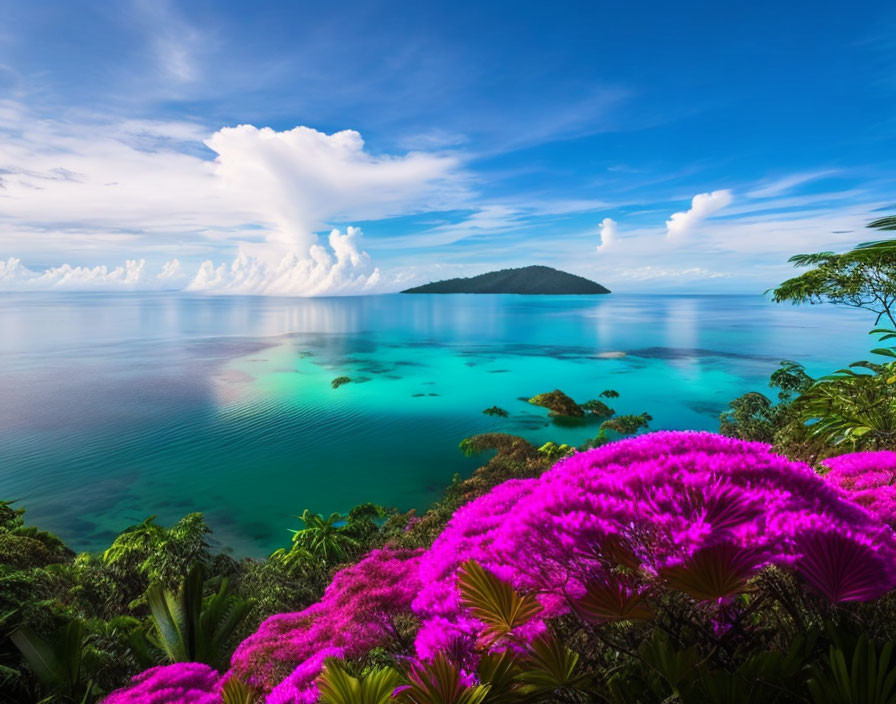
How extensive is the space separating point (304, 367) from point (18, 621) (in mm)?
51944

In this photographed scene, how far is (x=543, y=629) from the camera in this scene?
2.19 meters

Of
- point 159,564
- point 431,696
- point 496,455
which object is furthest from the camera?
point 496,455

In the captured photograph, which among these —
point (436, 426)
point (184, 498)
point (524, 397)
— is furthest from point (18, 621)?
point (524, 397)

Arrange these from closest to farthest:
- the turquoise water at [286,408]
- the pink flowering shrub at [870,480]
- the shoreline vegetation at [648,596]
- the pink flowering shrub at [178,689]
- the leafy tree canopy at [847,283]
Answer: the shoreline vegetation at [648,596]
the pink flowering shrub at [870,480]
the pink flowering shrub at [178,689]
the leafy tree canopy at [847,283]
the turquoise water at [286,408]

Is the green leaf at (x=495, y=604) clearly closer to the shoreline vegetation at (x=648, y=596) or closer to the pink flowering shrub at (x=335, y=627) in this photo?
the shoreline vegetation at (x=648, y=596)

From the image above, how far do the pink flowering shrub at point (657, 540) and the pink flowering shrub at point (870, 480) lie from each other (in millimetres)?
1638

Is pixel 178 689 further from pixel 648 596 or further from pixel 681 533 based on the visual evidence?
pixel 681 533

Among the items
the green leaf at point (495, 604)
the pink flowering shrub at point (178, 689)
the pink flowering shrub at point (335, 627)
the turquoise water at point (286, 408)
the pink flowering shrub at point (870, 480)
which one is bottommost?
the turquoise water at point (286, 408)

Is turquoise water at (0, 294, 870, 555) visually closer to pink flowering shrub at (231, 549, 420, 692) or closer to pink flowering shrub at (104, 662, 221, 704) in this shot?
pink flowering shrub at (104, 662, 221, 704)

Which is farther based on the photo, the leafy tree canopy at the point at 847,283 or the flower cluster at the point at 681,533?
the leafy tree canopy at the point at 847,283

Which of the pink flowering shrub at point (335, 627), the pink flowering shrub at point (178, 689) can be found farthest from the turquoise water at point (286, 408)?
the pink flowering shrub at point (335, 627)

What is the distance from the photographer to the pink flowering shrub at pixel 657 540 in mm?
1817

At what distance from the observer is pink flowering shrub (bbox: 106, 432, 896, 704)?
5.96 feet

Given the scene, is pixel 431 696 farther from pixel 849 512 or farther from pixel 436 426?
pixel 436 426
